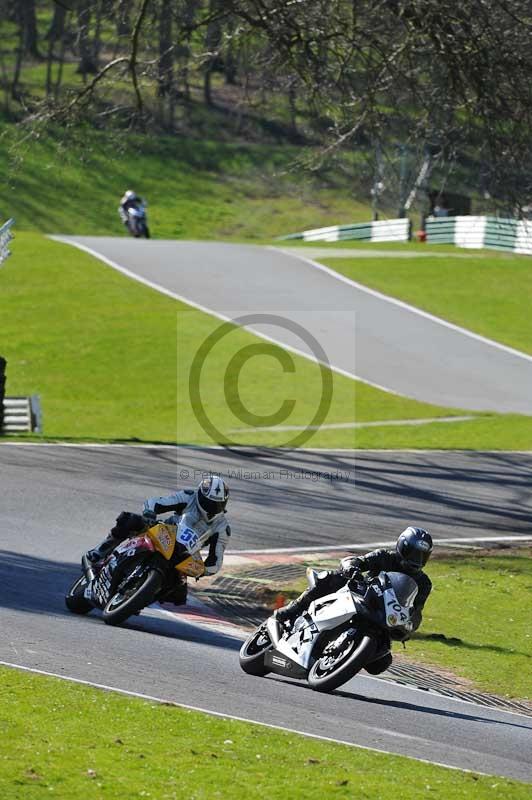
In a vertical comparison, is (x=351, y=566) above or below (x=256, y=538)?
above

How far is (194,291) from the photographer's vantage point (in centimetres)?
3575

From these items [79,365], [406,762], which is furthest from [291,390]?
[406,762]

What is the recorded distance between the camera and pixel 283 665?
11016 mm

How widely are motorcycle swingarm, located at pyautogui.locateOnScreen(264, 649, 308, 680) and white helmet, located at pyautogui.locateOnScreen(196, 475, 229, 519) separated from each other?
1.78 meters

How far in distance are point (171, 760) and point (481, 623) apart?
723 cm

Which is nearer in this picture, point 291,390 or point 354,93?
point 354,93

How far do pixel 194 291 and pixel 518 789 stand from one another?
28.1 meters

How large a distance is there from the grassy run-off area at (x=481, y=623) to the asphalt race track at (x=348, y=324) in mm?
11907

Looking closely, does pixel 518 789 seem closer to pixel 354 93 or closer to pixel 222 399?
pixel 354 93

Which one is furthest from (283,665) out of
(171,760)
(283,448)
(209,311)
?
(209,311)

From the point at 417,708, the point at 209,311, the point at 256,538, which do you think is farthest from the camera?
the point at 209,311

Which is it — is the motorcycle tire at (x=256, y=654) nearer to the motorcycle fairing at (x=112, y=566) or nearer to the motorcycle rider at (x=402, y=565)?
the motorcycle rider at (x=402, y=565)

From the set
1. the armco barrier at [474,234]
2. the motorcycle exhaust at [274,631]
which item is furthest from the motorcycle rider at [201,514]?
the armco barrier at [474,234]

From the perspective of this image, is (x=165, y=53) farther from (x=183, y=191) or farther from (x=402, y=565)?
(x=183, y=191)
